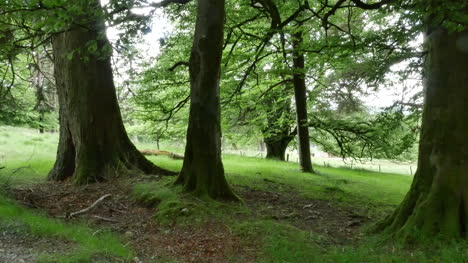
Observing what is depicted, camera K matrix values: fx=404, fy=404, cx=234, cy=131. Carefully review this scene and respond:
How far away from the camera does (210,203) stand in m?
7.66

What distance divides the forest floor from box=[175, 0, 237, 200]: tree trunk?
1.59 ft

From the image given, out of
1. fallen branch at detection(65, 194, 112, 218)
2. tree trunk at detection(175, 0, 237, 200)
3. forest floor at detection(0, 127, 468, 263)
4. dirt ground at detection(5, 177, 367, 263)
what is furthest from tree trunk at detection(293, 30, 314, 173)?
fallen branch at detection(65, 194, 112, 218)

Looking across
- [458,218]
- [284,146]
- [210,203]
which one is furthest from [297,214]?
[284,146]

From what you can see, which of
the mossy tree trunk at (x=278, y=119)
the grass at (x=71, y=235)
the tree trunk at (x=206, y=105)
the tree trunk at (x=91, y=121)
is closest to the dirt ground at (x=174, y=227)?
the grass at (x=71, y=235)

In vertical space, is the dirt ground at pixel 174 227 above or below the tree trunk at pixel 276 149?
below

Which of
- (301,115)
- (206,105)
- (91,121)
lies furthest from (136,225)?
(301,115)

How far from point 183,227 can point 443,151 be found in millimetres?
4235

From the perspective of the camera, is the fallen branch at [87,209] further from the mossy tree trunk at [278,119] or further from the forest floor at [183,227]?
the mossy tree trunk at [278,119]

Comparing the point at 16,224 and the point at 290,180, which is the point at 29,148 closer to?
the point at 290,180

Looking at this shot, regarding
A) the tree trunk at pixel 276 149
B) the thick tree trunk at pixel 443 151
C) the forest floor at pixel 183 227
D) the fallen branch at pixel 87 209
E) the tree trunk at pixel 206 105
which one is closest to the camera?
the forest floor at pixel 183 227

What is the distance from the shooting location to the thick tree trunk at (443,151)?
19.3ft

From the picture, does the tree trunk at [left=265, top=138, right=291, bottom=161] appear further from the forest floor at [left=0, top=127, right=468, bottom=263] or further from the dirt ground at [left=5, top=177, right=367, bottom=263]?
the dirt ground at [left=5, top=177, right=367, bottom=263]

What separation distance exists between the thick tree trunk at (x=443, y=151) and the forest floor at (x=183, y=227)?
0.41 meters

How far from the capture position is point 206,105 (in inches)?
314
